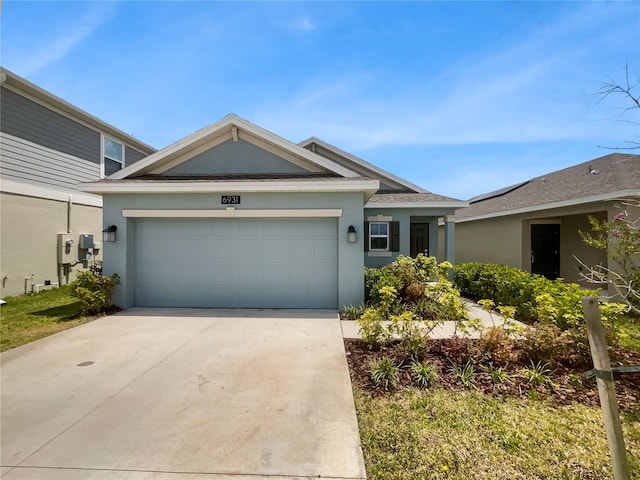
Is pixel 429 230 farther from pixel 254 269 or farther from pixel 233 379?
pixel 233 379

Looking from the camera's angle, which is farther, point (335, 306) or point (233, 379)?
point (335, 306)

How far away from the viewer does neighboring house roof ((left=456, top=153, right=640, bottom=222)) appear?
8969mm

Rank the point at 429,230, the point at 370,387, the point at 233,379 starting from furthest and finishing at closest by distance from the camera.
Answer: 1. the point at 429,230
2. the point at 233,379
3. the point at 370,387

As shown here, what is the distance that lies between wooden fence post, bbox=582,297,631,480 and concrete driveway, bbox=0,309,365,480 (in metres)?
1.82

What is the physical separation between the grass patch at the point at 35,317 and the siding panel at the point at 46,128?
17.2ft

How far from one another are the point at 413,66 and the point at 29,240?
13.0 metres

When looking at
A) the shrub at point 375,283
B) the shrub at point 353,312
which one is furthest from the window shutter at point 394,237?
the shrub at point 353,312

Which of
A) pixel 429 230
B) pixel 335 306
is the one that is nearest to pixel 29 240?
pixel 335 306

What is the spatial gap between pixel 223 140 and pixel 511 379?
866 centimetres

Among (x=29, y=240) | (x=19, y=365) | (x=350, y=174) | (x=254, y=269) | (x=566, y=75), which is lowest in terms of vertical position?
(x=19, y=365)

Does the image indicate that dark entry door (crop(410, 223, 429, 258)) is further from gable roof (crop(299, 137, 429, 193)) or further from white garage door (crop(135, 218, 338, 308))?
white garage door (crop(135, 218, 338, 308))

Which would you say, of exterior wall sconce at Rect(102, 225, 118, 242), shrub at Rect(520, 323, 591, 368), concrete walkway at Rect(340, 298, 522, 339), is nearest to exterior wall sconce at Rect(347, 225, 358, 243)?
concrete walkway at Rect(340, 298, 522, 339)

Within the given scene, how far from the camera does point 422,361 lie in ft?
15.0

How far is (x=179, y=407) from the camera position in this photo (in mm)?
3535
